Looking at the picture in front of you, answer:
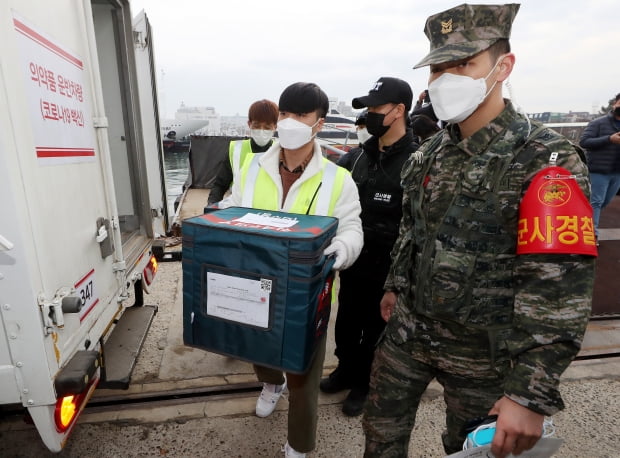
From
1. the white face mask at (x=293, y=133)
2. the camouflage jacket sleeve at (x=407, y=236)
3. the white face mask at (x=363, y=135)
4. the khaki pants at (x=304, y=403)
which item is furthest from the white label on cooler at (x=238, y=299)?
the white face mask at (x=363, y=135)

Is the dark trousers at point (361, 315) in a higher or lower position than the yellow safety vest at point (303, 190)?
lower

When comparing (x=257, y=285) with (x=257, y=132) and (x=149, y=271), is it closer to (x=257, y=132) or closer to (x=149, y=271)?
(x=149, y=271)

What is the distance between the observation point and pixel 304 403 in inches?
68.9

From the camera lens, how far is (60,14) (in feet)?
5.11

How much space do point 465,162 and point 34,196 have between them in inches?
60.5

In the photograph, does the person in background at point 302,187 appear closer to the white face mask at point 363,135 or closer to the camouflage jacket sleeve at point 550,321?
the camouflage jacket sleeve at point 550,321

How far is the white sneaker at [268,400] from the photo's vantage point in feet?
7.21

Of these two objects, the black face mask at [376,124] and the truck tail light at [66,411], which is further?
the black face mask at [376,124]

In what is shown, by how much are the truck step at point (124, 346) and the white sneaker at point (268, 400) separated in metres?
0.76

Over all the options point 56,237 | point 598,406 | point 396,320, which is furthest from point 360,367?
point 56,237

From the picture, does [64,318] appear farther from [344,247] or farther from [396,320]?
[396,320]

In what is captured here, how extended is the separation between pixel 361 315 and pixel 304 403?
0.75m

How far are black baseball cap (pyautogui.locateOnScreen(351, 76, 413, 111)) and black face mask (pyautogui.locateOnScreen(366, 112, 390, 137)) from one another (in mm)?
61

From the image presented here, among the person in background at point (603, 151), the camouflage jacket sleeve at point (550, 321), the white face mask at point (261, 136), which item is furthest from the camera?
the person in background at point (603, 151)
